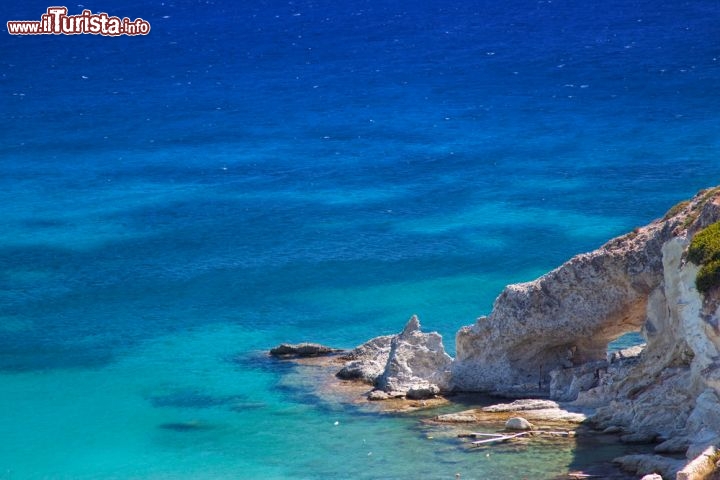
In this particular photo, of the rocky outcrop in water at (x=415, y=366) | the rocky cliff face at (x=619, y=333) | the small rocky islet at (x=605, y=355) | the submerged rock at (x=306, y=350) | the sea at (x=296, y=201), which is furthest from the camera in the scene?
the submerged rock at (x=306, y=350)

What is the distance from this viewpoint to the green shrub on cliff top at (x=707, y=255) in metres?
31.7

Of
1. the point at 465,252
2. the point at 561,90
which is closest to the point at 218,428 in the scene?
the point at 465,252

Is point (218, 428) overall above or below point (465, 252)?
below

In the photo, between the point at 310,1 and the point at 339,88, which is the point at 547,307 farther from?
the point at 310,1

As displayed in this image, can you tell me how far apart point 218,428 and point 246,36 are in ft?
334

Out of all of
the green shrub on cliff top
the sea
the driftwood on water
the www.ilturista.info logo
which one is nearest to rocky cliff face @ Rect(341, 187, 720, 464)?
the green shrub on cliff top

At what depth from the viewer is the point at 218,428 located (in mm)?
40938

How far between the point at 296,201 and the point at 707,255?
146 feet

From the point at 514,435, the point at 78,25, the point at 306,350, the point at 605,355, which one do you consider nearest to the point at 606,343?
the point at 605,355

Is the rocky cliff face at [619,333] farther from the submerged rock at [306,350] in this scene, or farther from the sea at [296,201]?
the submerged rock at [306,350]

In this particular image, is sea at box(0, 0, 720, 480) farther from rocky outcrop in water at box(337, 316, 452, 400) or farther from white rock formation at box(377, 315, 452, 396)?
white rock formation at box(377, 315, 452, 396)

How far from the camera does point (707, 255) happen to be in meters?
32.3

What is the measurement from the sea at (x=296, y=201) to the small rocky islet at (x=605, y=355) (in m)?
1.79

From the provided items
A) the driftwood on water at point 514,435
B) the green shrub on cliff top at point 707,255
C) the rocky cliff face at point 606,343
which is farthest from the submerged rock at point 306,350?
the green shrub on cliff top at point 707,255
